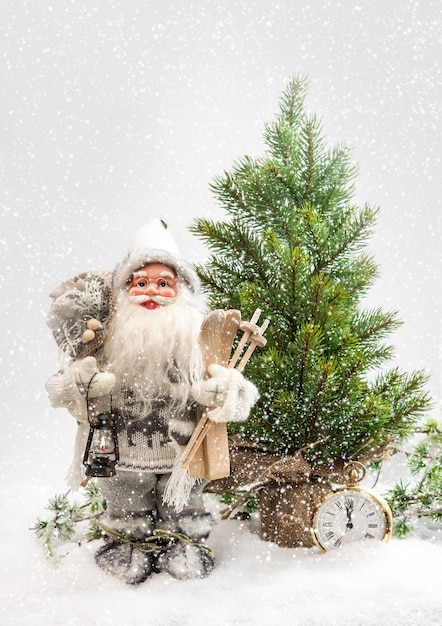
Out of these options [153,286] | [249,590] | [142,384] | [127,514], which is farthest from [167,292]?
[249,590]

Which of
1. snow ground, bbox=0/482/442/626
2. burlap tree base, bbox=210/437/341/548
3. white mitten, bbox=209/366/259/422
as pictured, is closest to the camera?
snow ground, bbox=0/482/442/626

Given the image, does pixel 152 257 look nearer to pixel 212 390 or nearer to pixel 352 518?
pixel 212 390

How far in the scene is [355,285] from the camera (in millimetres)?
1331

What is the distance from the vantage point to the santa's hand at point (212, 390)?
113cm

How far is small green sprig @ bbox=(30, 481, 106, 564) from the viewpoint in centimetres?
134

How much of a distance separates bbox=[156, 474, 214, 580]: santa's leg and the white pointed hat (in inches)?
14.3

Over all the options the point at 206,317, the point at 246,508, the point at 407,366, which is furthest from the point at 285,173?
the point at 407,366

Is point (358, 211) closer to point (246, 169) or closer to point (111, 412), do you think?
point (246, 169)

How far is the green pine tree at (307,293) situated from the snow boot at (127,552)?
25cm

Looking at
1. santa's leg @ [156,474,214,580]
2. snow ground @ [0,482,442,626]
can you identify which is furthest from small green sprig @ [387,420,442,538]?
santa's leg @ [156,474,214,580]

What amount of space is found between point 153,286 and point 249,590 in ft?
1.74

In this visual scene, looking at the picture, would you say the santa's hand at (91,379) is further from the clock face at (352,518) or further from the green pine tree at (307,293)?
the clock face at (352,518)

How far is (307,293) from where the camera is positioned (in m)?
1.24

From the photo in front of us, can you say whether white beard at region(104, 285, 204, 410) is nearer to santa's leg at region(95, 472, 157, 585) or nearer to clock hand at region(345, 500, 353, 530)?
santa's leg at region(95, 472, 157, 585)
